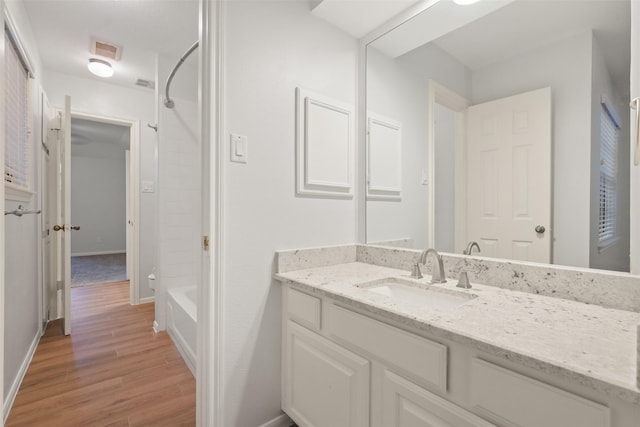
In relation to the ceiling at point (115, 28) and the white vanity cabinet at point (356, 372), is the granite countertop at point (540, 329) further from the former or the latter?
the ceiling at point (115, 28)

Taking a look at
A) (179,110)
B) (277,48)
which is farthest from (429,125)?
(179,110)

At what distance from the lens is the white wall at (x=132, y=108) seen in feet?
10.4

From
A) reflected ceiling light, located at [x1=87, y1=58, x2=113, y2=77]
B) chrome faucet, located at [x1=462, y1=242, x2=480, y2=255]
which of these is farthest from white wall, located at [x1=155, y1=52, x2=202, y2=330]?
chrome faucet, located at [x1=462, y1=242, x2=480, y2=255]

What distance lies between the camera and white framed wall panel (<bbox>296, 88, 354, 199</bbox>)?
151cm

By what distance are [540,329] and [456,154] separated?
0.90 meters

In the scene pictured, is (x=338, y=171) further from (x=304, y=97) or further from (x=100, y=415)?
(x=100, y=415)

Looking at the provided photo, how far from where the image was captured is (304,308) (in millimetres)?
1279

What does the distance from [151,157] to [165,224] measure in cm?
121

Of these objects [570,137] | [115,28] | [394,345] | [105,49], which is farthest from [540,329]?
[105,49]

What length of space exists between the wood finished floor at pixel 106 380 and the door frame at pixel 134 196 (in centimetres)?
51

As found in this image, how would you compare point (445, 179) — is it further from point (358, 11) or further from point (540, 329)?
point (358, 11)

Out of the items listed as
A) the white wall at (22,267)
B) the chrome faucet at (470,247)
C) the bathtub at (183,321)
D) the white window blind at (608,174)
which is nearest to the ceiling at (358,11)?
the white window blind at (608,174)

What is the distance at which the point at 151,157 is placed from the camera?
3498 millimetres

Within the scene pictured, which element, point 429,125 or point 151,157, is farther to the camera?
point 151,157
